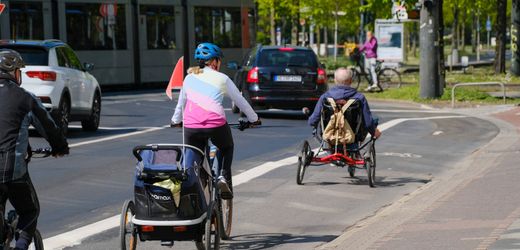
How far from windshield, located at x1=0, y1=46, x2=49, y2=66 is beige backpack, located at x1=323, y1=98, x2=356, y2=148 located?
777 cm

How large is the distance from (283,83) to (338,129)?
10.9m

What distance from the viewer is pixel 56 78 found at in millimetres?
19625

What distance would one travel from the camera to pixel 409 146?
18141 mm

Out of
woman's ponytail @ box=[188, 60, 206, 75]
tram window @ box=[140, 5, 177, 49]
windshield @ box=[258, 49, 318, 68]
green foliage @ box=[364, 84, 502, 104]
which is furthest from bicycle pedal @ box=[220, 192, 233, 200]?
tram window @ box=[140, 5, 177, 49]

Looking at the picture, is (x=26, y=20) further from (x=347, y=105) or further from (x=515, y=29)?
(x=347, y=105)

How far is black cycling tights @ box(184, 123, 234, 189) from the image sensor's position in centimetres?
884

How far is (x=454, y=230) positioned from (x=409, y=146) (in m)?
9.14

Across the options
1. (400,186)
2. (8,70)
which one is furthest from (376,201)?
(8,70)

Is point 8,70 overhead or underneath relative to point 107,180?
overhead

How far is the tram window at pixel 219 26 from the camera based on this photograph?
127 ft

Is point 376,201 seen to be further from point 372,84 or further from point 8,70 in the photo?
point 372,84

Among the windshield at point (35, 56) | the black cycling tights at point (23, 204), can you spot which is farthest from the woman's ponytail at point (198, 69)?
the windshield at point (35, 56)

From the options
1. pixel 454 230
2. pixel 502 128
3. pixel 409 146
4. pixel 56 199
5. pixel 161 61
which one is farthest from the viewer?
pixel 161 61

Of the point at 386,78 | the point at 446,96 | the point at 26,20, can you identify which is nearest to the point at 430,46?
the point at 446,96
